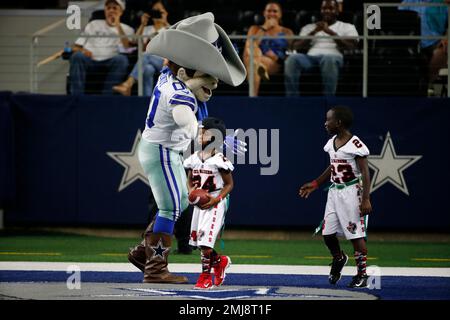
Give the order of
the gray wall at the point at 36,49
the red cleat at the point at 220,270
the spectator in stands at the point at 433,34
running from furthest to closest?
the gray wall at the point at 36,49 < the spectator in stands at the point at 433,34 < the red cleat at the point at 220,270

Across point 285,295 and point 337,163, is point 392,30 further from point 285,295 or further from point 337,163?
point 285,295

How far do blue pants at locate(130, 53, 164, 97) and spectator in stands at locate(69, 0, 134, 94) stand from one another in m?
0.21

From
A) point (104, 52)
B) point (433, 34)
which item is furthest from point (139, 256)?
point (433, 34)

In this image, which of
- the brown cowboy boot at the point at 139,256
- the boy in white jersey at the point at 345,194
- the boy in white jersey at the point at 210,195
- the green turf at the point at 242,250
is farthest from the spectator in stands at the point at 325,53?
the brown cowboy boot at the point at 139,256

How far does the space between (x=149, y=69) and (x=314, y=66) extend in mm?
2491

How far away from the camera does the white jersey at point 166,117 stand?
8.38 metres

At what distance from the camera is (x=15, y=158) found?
46.6 ft

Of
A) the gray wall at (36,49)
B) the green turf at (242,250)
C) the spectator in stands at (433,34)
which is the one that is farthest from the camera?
the gray wall at (36,49)

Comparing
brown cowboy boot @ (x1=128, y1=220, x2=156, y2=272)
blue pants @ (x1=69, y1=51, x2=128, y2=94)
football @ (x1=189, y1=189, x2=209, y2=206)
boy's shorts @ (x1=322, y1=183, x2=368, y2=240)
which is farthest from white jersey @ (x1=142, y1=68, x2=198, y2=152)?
blue pants @ (x1=69, y1=51, x2=128, y2=94)

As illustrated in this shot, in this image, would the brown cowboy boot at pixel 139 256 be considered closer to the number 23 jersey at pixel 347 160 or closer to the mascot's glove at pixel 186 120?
the mascot's glove at pixel 186 120

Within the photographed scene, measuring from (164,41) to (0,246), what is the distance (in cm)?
521

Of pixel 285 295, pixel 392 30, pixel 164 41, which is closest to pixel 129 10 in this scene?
pixel 392 30

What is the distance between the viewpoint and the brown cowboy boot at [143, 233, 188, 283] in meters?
8.52
